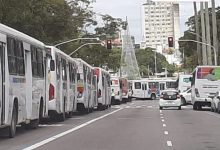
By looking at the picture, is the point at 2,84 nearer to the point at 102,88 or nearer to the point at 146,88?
the point at 102,88

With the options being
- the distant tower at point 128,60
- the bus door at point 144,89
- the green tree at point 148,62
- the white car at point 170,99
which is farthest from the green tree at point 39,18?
the green tree at point 148,62

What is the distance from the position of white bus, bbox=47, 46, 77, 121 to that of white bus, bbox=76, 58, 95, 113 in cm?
280

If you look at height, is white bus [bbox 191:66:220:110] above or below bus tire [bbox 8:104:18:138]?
above

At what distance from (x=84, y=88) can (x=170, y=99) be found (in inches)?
461

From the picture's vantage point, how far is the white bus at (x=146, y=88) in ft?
289

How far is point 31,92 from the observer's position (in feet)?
68.1

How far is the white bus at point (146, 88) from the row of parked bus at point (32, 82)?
52834 millimetres

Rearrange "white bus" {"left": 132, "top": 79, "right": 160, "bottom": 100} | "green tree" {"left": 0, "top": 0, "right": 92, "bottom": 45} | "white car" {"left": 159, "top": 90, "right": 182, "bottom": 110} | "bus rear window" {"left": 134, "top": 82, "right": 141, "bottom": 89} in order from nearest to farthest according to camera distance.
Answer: "green tree" {"left": 0, "top": 0, "right": 92, "bottom": 45}
"white car" {"left": 159, "top": 90, "right": 182, "bottom": 110}
"white bus" {"left": 132, "top": 79, "right": 160, "bottom": 100}
"bus rear window" {"left": 134, "top": 82, "right": 141, "bottom": 89}

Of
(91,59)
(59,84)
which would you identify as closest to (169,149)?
(59,84)

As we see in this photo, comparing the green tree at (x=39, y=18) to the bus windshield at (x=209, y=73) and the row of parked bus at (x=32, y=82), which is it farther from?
the bus windshield at (x=209, y=73)

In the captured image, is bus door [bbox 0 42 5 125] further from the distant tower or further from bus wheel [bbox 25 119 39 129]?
the distant tower

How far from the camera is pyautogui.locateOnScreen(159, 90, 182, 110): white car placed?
45.8 metres

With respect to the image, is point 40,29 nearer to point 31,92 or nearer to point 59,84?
point 59,84

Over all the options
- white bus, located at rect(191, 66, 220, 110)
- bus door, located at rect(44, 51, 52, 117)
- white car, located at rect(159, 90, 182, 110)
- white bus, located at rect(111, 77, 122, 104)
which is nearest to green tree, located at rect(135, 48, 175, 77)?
white bus, located at rect(111, 77, 122, 104)
